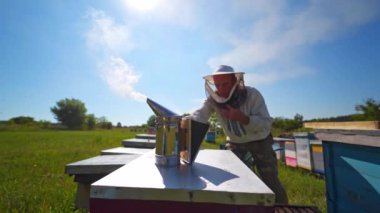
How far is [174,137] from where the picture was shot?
4.47ft

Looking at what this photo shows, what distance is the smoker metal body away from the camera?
1.33 metres

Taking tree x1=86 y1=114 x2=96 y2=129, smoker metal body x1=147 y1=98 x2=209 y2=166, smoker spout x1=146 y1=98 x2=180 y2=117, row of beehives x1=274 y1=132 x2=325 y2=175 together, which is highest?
tree x1=86 y1=114 x2=96 y2=129

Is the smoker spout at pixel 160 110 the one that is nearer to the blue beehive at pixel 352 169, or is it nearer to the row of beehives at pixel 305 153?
the blue beehive at pixel 352 169

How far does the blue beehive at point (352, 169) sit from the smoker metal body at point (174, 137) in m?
0.96

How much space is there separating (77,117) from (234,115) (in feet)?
224

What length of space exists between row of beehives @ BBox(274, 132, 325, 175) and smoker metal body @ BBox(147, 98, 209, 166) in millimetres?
4395

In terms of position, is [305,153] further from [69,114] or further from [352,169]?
[69,114]

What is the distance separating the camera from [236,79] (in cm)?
220

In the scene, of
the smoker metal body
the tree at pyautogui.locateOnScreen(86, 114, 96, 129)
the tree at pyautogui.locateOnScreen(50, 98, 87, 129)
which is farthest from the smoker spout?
the tree at pyautogui.locateOnScreen(86, 114, 96, 129)

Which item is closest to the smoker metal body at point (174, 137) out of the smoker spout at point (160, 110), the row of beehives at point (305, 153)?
the smoker spout at point (160, 110)

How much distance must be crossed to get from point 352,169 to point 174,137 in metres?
1.23

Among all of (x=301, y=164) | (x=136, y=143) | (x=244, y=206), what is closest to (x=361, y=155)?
(x=244, y=206)

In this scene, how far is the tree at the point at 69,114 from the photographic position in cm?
6294

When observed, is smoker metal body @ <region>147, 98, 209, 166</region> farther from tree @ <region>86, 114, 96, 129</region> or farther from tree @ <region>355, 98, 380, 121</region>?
tree @ <region>86, 114, 96, 129</region>
